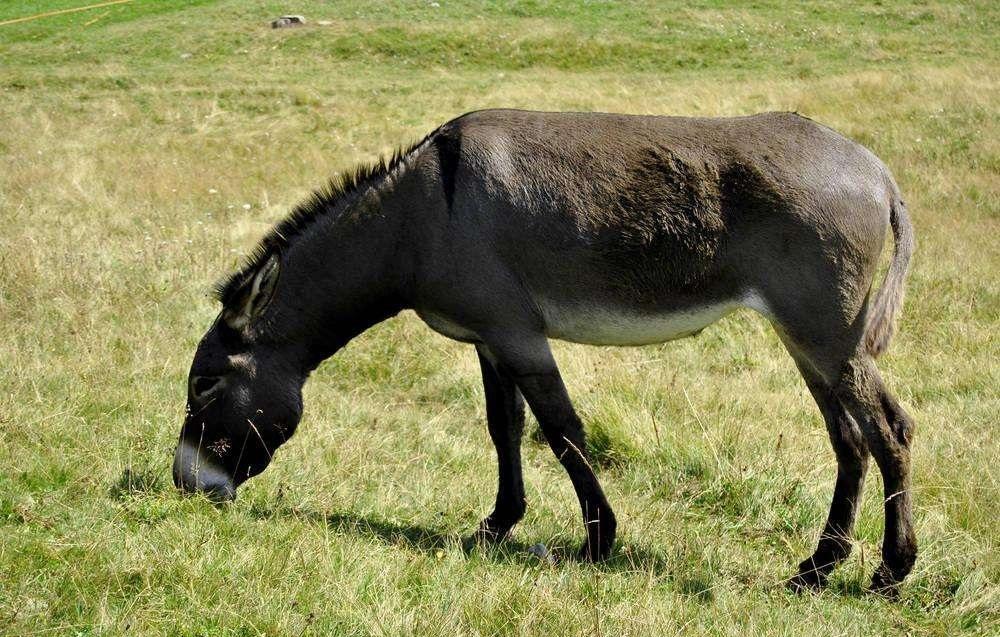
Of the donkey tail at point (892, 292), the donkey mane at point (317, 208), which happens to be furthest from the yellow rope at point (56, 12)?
the donkey tail at point (892, 292)

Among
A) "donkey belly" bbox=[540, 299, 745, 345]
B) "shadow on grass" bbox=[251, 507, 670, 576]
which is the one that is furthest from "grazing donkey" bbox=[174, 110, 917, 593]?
"shadow on grass" bbox=[251, 507, 670, 576]

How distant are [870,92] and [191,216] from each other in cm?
1674

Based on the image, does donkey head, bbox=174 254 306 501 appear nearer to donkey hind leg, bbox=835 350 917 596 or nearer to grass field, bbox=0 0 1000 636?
grass field, bbox=0 0 1000 636

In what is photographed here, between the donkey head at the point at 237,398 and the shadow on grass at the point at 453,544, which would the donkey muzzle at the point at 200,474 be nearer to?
the donkey head at the point at 237,398

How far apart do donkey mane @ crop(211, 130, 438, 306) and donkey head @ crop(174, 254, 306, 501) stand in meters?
0.03

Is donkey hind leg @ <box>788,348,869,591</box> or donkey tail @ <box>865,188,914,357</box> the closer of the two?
donkey tail @ <box>865,188,914,357</box>

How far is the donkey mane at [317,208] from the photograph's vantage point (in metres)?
5.69

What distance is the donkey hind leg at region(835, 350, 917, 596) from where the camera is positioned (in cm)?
521

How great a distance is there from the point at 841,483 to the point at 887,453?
1.38 feet

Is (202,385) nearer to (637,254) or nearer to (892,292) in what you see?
(637,254)

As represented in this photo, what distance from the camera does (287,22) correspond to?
127ft

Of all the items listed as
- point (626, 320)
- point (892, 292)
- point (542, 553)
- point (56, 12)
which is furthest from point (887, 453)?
point (56, 12)

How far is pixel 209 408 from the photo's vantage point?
575 cm

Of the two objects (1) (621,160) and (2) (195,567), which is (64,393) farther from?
(1) (621,160)
